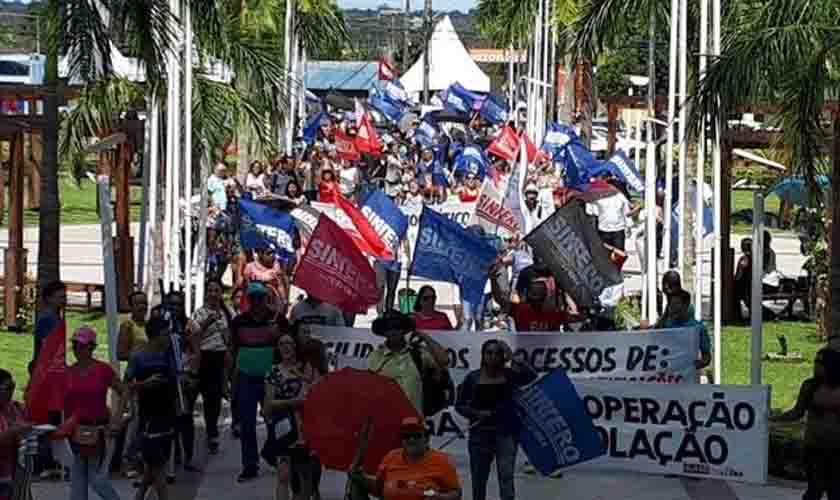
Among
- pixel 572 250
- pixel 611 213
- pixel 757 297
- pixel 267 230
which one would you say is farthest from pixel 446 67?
pixel 757 297

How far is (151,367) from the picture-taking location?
13625mm

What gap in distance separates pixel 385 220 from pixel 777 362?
4.83m

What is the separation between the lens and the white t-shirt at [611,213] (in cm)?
2702

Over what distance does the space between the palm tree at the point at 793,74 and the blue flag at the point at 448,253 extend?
254 cm

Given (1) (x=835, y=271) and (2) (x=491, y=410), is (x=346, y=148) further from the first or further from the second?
(2) (x=491, y=410)

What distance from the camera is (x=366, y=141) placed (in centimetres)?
4828

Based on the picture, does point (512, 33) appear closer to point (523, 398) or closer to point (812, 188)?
point (812, 188)

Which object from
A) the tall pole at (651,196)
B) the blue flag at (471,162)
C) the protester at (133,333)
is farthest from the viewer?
the blue flag at (471,162)

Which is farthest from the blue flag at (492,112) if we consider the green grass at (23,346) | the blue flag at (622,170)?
the green grass at (23,346)

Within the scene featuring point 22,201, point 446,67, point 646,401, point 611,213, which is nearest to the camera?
point 646,401

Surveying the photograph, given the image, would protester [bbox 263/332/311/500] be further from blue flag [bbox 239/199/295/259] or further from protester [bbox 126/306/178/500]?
blue flag [bbox 239/199/295/259]

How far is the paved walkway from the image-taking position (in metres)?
14.9

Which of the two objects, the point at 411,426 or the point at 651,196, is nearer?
the point at 411,426

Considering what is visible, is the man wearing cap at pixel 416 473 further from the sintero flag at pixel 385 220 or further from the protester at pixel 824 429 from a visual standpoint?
the sintero flag at pixel 385 220
